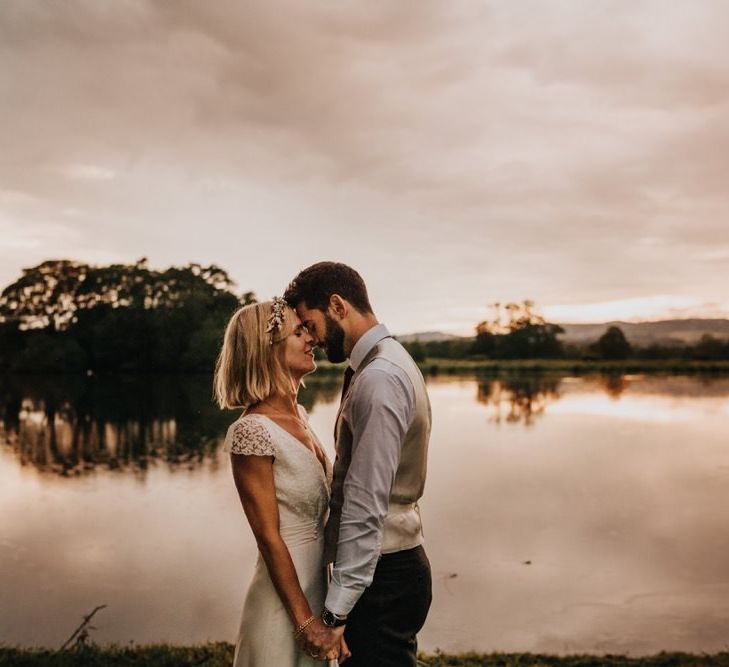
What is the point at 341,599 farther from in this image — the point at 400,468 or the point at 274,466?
the point at 274,466

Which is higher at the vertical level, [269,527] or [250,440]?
[250,440]

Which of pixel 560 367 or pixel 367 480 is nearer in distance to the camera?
pixel 367 480

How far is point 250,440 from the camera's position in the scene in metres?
2.72

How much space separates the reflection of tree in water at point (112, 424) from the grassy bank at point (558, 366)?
4202 centimetres

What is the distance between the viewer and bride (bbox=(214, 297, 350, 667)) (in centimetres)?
272

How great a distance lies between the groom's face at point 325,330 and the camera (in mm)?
2738

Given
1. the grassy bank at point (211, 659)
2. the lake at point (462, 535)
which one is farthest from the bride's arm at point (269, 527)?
the lake at point (462, 535)

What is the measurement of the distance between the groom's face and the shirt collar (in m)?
0.06

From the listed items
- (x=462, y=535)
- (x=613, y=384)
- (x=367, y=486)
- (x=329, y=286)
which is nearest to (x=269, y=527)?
(x=367, y=486)

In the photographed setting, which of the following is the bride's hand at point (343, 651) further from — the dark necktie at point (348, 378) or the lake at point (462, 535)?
the lake at point (462, 535)

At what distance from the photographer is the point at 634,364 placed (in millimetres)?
104188

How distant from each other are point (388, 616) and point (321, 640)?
0.87 ft

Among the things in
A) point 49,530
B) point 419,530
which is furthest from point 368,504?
point 49,530

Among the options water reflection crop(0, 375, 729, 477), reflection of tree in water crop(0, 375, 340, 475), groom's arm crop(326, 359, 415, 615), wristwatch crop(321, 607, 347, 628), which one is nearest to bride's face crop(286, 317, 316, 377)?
groom's arm crop(326, 359, 415, 615)
